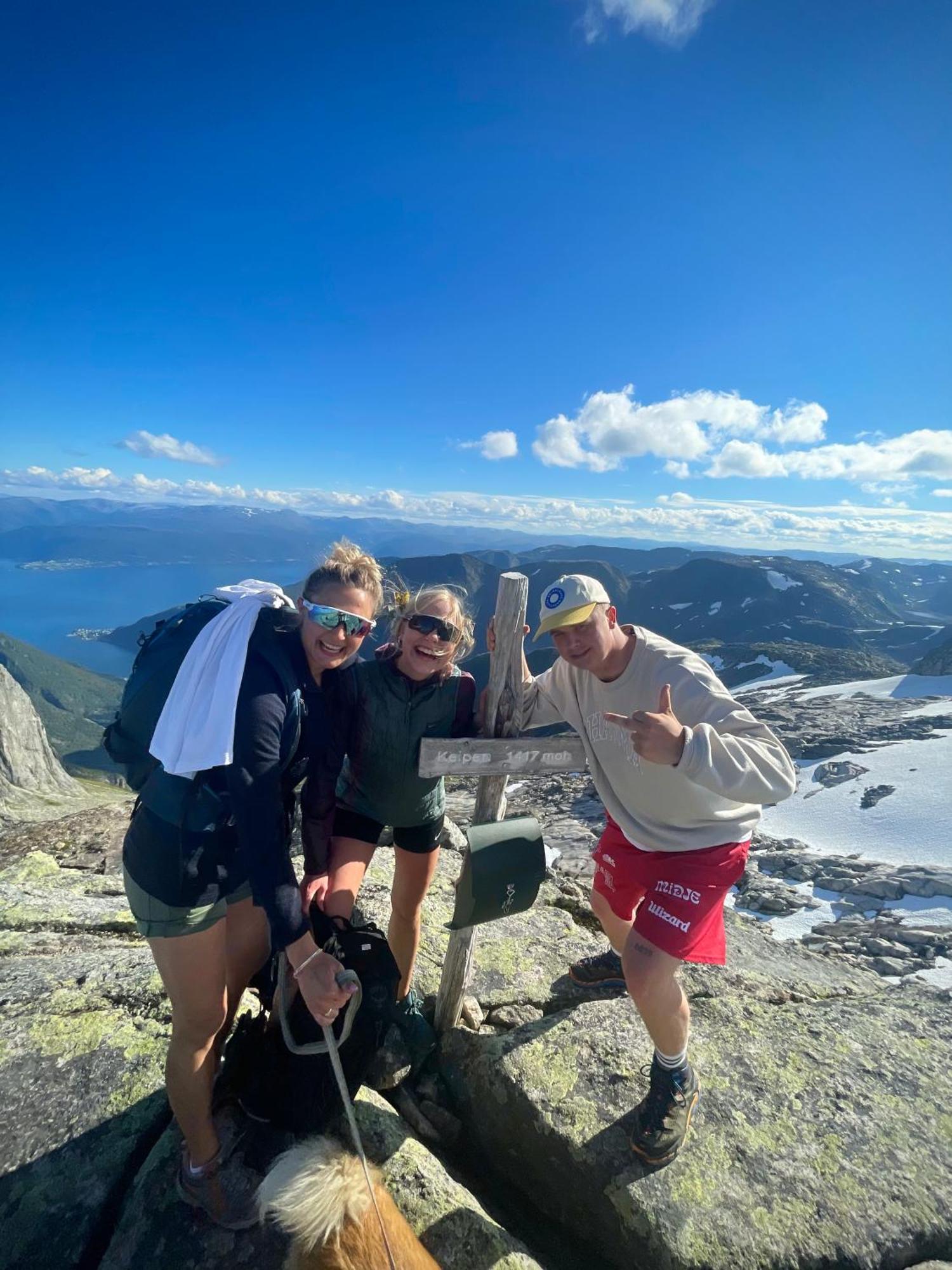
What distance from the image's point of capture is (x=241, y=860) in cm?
365

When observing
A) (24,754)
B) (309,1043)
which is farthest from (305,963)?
(24,754)

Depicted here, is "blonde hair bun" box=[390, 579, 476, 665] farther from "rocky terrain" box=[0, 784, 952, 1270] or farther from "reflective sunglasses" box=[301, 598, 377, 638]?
"rocky terrain" box=[0, 784, 952, 1270]

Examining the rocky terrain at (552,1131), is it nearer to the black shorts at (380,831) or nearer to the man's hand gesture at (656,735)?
the black shorts at (380,831)

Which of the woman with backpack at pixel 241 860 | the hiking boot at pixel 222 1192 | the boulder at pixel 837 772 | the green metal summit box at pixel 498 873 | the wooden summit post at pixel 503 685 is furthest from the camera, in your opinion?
the boulder at pixel 837 772

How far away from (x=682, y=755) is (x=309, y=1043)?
337cm

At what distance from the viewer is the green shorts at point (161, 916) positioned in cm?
358

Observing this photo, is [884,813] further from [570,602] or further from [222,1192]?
[222,1192]

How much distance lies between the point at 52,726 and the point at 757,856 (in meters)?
206

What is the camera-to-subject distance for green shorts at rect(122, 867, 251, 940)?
11.8 feet

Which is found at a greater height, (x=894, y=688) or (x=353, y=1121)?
(x=353, y=1121)

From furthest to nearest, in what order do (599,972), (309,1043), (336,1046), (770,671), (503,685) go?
(770,671) → (599,972) → (503,685) → (309,1043) → (336,1046)

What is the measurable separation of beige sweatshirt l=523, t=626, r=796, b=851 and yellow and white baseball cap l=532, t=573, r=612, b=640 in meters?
0.52

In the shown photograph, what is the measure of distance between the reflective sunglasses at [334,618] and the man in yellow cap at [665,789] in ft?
4.55

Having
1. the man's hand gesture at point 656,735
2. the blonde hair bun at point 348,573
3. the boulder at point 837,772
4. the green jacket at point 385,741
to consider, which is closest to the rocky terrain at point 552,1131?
the green jacket at point 385,741
